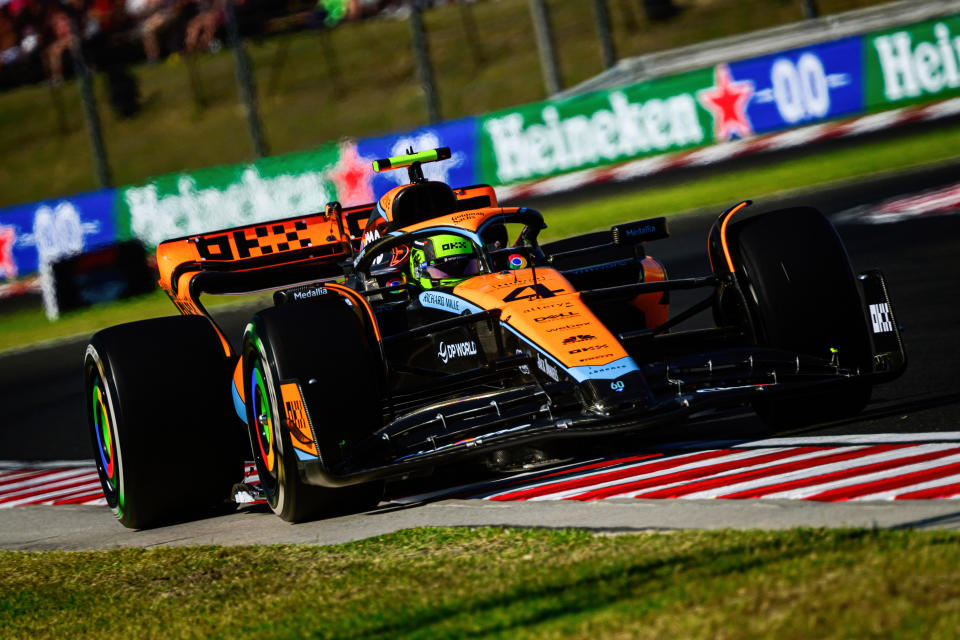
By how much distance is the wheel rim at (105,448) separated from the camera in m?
7.13

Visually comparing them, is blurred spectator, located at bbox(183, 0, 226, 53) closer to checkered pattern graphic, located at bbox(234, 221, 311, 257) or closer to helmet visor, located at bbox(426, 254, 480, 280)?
checkered pattern graphic, located at bbox(234, 221, 311, 257)

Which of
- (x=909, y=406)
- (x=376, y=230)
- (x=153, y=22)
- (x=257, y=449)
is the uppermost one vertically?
(x=153, y=22)

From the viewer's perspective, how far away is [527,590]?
14.2ft

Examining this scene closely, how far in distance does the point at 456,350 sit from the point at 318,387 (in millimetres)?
1110

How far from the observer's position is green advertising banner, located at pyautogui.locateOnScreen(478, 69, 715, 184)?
67.5 feet

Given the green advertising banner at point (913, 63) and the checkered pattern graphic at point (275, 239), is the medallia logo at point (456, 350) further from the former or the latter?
the green advertising banner at point (913, 63)

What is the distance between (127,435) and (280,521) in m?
0.89

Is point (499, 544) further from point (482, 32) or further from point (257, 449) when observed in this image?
point (482, 32)

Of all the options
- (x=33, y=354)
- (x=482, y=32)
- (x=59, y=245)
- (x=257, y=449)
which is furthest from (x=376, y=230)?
(x=482, y=32)

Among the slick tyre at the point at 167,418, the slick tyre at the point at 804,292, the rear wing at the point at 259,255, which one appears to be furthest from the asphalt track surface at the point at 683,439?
the rear wing at the point at 259,255

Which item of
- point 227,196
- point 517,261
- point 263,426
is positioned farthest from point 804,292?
point 227,196

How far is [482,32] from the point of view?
124ft

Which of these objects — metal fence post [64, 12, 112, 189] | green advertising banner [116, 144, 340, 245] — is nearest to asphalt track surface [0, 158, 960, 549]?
green advertising banner [116, 144, 340, 245]

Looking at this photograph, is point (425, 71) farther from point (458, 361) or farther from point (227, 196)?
point (458, 361)
